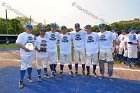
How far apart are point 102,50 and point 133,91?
7.14 feet

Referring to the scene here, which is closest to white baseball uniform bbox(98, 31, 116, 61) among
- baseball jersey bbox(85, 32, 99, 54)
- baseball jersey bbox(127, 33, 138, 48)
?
baseball jersey bbox(85, 32, 99, 54)

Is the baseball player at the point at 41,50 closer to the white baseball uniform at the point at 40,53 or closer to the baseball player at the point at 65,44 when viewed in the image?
the white baseball uniform at the point at 40,53

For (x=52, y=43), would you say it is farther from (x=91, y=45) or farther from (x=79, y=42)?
(x=91, y=45)

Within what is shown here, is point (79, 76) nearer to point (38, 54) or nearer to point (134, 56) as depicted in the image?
point (38, 54)

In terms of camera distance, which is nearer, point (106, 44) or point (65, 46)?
point (106, 44)

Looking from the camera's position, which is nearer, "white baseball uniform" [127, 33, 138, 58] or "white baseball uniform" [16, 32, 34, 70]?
"white baseball uniform" [16, 32, 34, 70]

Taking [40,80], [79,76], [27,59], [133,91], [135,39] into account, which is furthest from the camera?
[135,39]

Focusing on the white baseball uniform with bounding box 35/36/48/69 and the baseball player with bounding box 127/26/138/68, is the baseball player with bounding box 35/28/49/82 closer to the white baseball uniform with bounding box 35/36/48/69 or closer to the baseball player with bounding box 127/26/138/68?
the white baseball uniform with bounding box 35/36/48/69

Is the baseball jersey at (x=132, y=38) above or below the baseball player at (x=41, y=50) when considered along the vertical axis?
above

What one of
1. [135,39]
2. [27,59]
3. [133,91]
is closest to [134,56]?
[135,39]

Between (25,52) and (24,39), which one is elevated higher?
(24,39)

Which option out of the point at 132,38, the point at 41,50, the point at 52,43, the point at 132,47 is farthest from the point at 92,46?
the point at 132,47

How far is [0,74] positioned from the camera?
10.2 metres

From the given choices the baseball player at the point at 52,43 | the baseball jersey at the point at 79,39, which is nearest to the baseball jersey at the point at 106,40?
the baseball jersey at the point at 79,39
